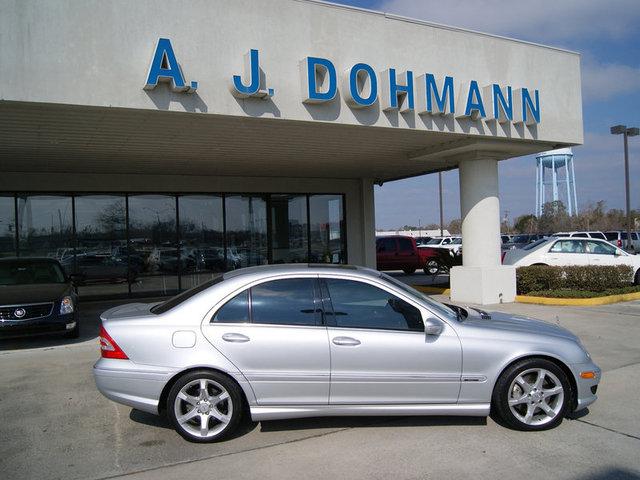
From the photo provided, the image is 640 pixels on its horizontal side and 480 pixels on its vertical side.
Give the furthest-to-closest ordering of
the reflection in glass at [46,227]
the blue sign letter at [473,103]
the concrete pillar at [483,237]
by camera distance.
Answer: the reflection in glass at [46,227] → the concrete pillar at [483,237] → the blue sign letter at [473,103]

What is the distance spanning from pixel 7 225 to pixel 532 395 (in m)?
13.5

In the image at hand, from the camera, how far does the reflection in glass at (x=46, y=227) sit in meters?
14.0

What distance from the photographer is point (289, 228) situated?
58.0ft

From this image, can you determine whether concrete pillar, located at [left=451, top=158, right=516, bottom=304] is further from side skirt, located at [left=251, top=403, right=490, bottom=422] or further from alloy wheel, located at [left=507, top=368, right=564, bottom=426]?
side skirt, located at [left=251, top=403, right=490, bottom=422]

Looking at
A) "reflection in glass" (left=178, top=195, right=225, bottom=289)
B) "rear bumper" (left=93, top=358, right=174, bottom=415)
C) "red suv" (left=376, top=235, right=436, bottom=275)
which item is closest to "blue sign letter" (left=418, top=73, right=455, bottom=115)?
"rear bumper" (left=93, top=358, right=174, bottom=415)

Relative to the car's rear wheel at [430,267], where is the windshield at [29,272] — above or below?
above

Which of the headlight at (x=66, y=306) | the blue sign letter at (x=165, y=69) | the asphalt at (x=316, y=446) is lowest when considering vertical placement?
the asphalt at (x=316, y=446)

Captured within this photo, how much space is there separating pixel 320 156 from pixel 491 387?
907 centimetres

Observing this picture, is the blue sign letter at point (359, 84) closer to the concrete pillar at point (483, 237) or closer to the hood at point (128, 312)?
the concrete pillar at point (483, 237)

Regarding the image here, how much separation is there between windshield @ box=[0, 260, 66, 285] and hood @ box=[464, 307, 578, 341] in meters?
7.96

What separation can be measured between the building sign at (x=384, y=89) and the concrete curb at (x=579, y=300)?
4.07 metres

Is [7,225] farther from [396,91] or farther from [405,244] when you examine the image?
[405,244]

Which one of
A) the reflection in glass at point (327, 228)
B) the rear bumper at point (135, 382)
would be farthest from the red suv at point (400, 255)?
the rear bumper at point (135, 382)

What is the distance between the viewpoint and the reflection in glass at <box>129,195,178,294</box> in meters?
15.3
